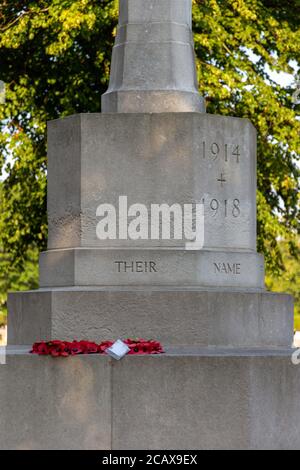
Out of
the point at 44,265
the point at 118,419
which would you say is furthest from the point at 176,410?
the point at 44,265

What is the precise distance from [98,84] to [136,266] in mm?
10927

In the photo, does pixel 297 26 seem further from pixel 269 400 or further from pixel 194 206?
pixel 269 400

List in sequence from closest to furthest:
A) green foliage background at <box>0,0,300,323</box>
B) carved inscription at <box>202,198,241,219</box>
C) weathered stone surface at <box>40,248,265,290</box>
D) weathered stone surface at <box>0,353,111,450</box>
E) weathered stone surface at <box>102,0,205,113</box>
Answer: weathered stone surface at <box>0,353,111,450</box>
weathered stone surface at <box>40,248,265,290</box>
carved inscription at <box>202,198,241,219</box>
weathered stone surface at <box>102,0,205,113</box>
green foliage background at <box>0,0,300,323</box>

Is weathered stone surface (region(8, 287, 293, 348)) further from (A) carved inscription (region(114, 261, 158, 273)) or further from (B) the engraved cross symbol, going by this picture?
(B) the engraved cross symbol

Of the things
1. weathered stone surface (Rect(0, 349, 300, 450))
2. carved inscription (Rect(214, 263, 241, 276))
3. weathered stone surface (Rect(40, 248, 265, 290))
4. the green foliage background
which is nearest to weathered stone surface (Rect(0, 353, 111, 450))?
weathered stone surface (Rect(0, 349, 300, 450))

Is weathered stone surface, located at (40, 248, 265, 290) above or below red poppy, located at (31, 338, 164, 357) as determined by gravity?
above

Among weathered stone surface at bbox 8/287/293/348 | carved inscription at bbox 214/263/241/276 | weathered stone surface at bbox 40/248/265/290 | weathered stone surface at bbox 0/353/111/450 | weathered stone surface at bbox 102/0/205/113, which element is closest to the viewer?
weathered stone surface at bbox 0/353/111/450

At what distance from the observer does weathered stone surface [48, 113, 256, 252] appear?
9.45 m

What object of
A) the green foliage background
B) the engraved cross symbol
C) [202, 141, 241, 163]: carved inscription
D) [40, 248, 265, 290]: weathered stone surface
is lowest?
[40, 248, 265, 290]: weathered stone surface

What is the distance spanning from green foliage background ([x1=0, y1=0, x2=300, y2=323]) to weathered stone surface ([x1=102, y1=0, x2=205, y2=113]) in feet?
25.5

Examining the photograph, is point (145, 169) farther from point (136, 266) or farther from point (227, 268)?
point (227, 268)

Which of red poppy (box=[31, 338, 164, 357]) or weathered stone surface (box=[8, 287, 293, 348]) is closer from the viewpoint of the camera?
red poppy (box=[31, 338, 164, 357])

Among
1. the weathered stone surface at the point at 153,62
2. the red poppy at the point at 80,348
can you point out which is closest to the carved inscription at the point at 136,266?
the red poppy at the point at 80,348

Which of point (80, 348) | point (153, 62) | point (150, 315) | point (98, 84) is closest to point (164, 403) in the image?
point (80, 348)
